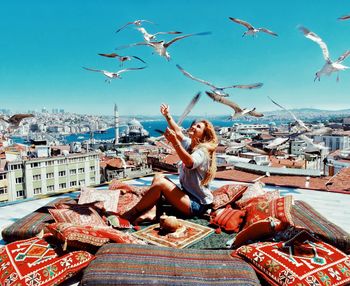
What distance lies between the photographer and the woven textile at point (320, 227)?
7.57 ft

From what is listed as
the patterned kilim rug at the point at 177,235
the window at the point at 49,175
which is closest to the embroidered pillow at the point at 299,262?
the patterned kilim rug at the point at 177,235

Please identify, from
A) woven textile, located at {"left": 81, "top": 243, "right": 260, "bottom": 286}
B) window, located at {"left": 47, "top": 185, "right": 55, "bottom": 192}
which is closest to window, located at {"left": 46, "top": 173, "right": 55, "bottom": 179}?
window, located at {"left": 47, "top": 185, "right": 55, "bottom": 192}

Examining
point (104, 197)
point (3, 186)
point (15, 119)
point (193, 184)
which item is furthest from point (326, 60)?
point (3, 186)

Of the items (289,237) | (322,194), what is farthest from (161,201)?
(322,194)

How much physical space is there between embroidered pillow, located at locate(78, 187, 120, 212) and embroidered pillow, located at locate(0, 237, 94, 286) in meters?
A: 1.07

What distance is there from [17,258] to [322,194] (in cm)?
406

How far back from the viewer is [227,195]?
3391 mm

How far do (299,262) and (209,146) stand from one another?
1380 mm

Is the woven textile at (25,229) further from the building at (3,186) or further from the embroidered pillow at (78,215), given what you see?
the building at (3,186)

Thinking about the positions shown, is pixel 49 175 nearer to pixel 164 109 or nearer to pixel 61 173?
pixel 61 173

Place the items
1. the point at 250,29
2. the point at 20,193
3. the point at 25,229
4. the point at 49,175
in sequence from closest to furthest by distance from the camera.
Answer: the point at 25,229 < the point at 250,29 < the point at 20,193 < the point at 49,175

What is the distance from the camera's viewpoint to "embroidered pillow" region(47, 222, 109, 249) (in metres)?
2.07

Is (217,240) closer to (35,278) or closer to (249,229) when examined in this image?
(249,229)

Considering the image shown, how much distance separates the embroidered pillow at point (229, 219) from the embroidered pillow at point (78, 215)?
107 centimetres
